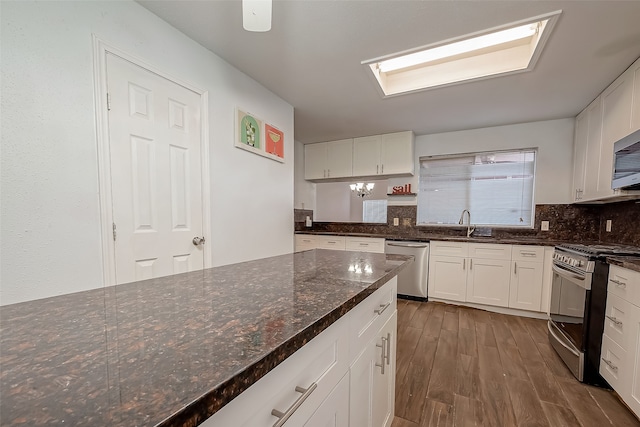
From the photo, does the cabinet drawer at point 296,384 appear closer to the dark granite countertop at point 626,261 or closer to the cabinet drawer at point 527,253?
the dark granite countertop at point 626,261

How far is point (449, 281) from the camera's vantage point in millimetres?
3293

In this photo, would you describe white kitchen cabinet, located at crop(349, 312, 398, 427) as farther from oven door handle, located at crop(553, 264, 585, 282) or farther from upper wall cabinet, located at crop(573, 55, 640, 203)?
upper wall cabinet, located at crop(573, 55, 640, 203)

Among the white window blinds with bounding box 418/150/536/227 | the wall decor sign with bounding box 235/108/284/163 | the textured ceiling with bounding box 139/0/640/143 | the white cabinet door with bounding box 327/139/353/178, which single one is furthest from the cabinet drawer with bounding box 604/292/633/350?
the white cabinet door with bounding box 327/139/353/178

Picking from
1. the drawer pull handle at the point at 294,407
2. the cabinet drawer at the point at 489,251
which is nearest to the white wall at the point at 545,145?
the cabinet drawer at the point at 489,251

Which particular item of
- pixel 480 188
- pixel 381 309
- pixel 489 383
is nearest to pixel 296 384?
pixel 381 309

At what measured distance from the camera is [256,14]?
46.1 inches

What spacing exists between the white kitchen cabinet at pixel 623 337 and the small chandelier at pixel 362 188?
9.48 feet

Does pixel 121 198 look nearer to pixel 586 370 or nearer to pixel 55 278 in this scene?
pixel 55 278

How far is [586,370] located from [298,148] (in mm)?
4067

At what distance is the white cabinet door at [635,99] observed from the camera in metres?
1.91

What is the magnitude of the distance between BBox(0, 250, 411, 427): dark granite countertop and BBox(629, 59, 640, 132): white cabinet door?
254cm

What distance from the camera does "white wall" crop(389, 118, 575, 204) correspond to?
3.19m

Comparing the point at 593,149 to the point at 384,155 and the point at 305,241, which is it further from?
the point at 305,241

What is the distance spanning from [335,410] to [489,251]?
3.03m
